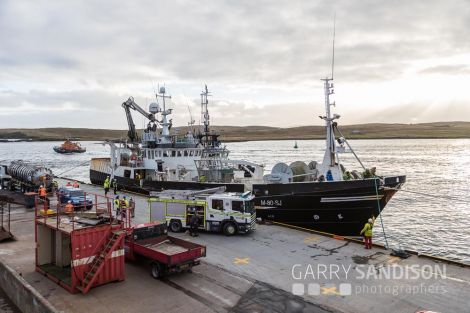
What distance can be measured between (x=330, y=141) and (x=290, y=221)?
536cm

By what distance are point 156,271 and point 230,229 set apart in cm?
606

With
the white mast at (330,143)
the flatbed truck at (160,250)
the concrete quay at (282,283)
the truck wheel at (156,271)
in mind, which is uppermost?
the white mast at (330,143)

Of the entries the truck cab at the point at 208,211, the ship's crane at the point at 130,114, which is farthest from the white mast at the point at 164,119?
the truck cab at the point at 208,211

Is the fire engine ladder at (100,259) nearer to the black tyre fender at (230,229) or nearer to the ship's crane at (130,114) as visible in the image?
the black tyre fender at (230,229)

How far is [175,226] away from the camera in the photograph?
1986 cm

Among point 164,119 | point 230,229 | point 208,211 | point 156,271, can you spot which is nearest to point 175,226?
point 208,211

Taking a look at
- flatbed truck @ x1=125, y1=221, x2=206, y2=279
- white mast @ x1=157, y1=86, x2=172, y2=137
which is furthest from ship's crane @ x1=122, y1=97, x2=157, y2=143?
flatbed truck @ x1=125, y1=221, x2=206, y2=279

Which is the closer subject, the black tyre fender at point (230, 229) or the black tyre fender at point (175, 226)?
the black tyre fender at point (230, 229)

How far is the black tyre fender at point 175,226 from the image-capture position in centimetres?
1980

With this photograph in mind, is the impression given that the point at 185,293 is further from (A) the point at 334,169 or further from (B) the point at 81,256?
(A) the point at 334,169

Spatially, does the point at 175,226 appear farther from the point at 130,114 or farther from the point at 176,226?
the point at 130,114

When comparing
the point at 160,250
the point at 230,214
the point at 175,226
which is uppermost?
the point at 230,214

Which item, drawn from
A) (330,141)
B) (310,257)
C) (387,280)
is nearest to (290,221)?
(330,141)

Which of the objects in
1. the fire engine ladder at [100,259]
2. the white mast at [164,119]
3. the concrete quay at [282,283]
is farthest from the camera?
the white mast at [164,119]
